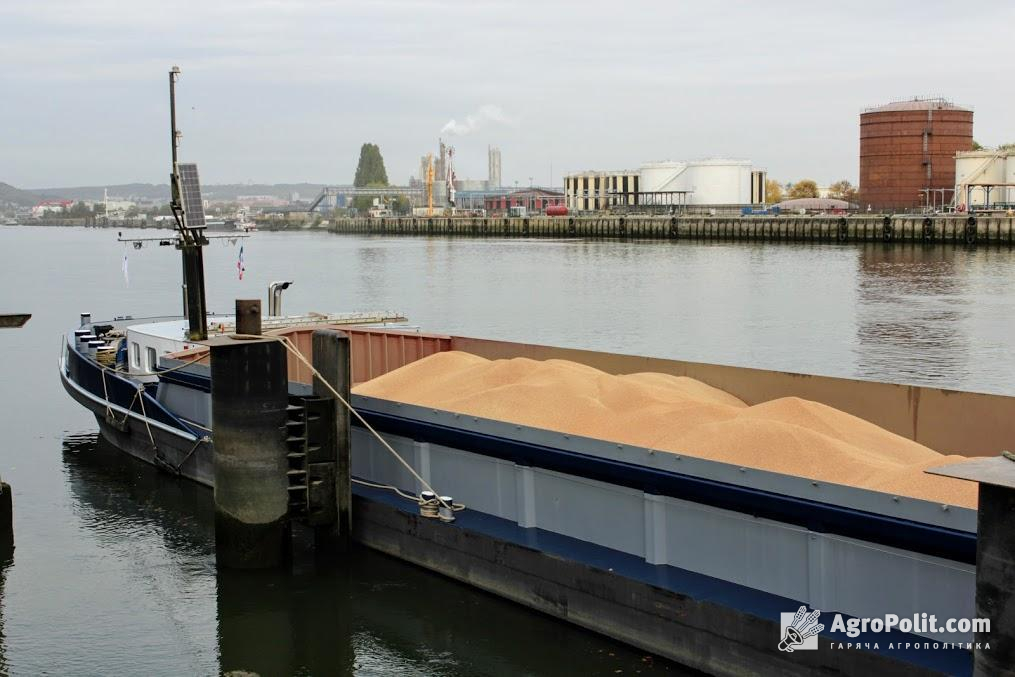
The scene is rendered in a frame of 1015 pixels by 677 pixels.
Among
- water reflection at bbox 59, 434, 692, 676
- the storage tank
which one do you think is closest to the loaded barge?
water reflection at bbox 59, 434, 692, 676

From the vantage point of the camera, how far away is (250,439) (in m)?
13.4

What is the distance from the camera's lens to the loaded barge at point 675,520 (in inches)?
341

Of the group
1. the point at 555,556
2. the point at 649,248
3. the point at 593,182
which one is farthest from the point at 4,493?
the point at 593,182

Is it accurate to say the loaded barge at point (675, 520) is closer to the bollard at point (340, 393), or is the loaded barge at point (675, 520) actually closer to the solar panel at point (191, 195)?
the bollard at point (340, 393)

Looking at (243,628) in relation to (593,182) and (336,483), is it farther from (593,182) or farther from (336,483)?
(593,182)

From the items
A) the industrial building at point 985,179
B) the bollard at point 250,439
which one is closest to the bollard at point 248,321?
the bollard at point 250,439

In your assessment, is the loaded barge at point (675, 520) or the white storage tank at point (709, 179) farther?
the white storage tank at point (709, 179)

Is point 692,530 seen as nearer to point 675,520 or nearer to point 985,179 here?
point 675,520

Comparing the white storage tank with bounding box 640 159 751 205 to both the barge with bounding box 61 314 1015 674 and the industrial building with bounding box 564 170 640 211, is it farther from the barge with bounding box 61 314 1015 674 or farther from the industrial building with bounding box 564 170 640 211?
the barge with bounding box 61 314 1015 674

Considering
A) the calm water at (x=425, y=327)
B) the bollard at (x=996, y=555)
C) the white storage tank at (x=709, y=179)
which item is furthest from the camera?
the white storage tank at (x=709, y=179)

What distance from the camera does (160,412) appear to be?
19.7 m

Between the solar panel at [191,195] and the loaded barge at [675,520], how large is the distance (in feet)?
25.1

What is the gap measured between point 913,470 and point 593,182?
176426mm

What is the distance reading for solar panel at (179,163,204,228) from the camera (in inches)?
886
